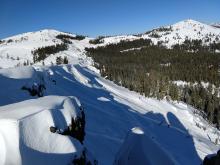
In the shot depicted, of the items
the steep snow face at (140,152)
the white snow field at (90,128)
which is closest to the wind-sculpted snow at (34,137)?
the white snow field at (90,128)

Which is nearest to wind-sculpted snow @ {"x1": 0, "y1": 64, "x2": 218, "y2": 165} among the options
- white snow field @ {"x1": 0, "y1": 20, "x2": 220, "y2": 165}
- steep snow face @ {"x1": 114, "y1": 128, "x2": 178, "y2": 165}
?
white snow field @ {"x1": 0, "y1": 20, "x2": 220, "y2": 165}

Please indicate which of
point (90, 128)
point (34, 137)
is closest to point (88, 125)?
point (90, 128)

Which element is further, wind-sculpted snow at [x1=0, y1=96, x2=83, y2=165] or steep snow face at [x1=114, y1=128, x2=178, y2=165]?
steep snow face at [x1=114, y1=128, x2=178, y2=165]

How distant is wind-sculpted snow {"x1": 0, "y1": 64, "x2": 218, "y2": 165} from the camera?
18391 mm

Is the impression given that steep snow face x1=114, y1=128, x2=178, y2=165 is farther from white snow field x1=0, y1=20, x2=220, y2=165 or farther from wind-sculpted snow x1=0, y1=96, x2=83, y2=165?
wind-sculpted snow x1=0, y1=96, x2=83, y2=165

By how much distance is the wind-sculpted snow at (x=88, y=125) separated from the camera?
18.4m

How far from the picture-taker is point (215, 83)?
620 feet

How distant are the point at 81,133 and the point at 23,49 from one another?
177374mm

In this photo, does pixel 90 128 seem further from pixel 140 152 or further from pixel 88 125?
pixel 140 152

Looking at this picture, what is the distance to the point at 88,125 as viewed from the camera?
5000 cm

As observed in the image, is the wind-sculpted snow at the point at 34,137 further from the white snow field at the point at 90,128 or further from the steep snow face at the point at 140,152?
the steep snow face at the point at 140,152

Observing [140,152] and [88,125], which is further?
[88,125]

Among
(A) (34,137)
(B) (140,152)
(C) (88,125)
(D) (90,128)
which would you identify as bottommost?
(D) (90,128)

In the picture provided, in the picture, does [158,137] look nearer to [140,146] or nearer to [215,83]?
[140,146]
